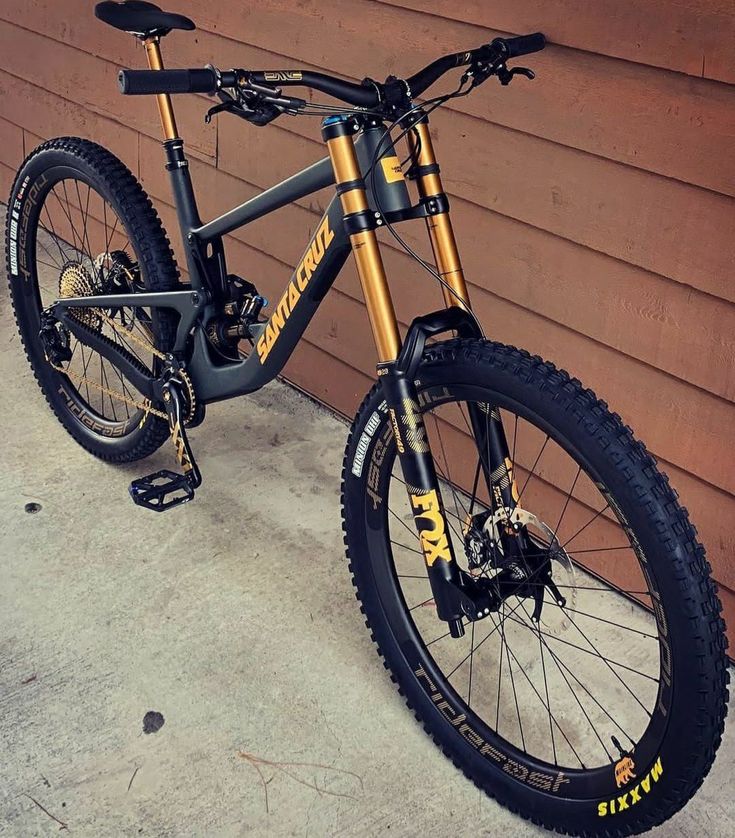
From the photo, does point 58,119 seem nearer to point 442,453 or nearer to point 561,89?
point 442,453

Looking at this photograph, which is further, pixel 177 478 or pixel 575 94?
pixel 177 478

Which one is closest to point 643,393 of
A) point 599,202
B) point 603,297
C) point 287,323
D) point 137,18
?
point 603,297

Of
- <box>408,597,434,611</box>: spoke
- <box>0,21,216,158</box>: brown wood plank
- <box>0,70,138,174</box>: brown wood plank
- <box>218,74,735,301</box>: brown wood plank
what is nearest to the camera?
<box>218,74,735,301</box>: brown wood plank

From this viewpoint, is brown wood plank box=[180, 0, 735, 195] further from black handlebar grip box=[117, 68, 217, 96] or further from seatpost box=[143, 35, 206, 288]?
black handlebar grip box=[117, 68, 217, 96]

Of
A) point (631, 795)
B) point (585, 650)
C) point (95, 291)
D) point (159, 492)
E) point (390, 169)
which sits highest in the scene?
point (390, 169)

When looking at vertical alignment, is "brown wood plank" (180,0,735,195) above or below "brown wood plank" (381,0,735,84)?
below

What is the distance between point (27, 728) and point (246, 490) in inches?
34.0

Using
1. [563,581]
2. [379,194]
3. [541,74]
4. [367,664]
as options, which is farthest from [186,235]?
[563,581]

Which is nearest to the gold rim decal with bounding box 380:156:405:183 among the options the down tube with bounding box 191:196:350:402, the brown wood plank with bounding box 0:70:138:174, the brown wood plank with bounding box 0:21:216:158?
the down tube with bounding box 191:196:350:402

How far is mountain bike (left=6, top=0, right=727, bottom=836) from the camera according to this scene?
159 cm

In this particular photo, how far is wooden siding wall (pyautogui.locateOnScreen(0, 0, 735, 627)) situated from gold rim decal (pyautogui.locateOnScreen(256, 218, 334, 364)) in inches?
20.2

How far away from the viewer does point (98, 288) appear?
2.53 m

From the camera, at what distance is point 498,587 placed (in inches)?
70.8

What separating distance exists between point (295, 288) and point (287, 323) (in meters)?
0.08
